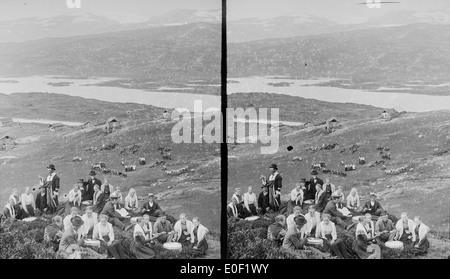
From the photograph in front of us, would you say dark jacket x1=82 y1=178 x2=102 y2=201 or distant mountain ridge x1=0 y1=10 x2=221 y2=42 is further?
distant mountain ridge x1=0 y1=10 x2=221 y2=42

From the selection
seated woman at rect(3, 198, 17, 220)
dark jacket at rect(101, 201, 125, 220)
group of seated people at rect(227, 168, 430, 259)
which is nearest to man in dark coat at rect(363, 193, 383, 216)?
group of seated people at rect(227, 168, 430, 259)

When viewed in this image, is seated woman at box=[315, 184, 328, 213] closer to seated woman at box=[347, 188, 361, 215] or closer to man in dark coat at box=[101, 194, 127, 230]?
seated woman at box=[347, 188, 361, 215]

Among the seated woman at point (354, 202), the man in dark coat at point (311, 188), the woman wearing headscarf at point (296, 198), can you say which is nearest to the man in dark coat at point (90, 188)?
the woman wearing headscarf at point (296, 198)

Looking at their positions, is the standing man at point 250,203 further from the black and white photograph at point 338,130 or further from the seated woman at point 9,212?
the seated woman at point 9,212

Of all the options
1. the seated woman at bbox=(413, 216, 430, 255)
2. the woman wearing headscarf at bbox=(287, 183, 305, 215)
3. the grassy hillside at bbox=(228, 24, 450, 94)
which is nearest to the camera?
the seated woman at bbox=(413, 216, 430, 255)

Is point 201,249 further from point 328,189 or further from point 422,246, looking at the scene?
point 422,246

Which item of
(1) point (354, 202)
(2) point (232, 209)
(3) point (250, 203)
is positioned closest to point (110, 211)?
(2) point (232, 209)
